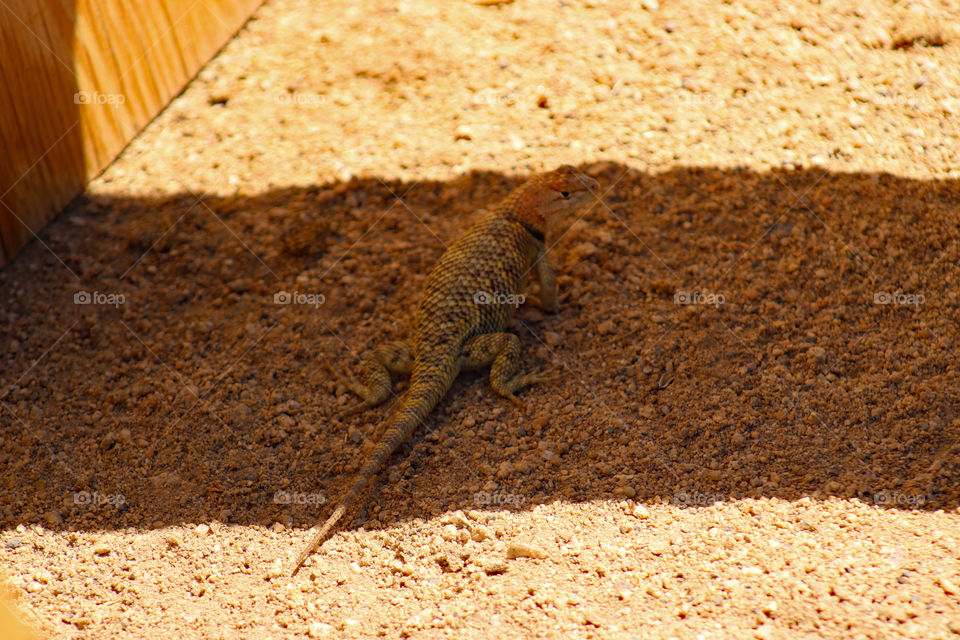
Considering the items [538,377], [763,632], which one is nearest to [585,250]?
[538,377]

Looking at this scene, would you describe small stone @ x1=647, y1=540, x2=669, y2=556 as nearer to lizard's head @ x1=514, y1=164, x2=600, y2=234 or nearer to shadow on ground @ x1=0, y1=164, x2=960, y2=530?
shadow on ground @ x1=0, y1=164, x2=960, y2=530

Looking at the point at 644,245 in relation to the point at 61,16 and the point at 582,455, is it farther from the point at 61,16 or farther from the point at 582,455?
the point at 61,16

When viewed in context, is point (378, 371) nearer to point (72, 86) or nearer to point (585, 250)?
point (585, 250)
